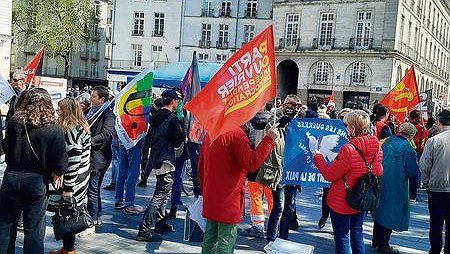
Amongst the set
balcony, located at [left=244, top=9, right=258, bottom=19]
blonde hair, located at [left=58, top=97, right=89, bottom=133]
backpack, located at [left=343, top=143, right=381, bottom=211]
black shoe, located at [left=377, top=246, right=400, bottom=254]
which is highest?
balcony, located at [left=244, top=9, right=258, bottom=19]

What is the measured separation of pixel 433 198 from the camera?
236 inches

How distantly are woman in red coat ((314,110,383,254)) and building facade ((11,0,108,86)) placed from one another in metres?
50.8

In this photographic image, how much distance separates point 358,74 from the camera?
39.5 meters

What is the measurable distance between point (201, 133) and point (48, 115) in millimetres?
2634

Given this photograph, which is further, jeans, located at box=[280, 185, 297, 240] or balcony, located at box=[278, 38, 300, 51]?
balcony, located at box=[278, 38, 300, 51]

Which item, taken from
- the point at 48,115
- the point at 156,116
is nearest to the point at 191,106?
the point at 48,115

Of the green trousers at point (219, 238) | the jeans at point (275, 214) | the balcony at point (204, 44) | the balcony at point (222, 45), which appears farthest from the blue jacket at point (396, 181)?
the balcony at point (204, 44)

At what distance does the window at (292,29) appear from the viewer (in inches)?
1663

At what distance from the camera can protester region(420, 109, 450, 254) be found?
19.2 ft

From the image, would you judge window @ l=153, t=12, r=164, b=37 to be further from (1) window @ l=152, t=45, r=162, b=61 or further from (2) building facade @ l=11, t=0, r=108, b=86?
(2) building facade @ l=11, t=0, r=108, b=86

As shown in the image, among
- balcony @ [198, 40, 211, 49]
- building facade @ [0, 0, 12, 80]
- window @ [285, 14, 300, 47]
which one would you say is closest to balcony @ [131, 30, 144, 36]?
balcony @ [198, 40, 211, 49]

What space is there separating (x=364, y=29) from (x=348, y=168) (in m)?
36.8

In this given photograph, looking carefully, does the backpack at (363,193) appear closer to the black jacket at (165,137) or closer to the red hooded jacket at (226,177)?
the red hooded jacket at (226,177)

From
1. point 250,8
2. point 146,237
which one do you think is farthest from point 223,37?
point 146,237
